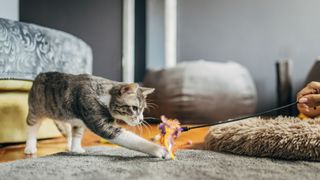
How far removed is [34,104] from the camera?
50.1 inches

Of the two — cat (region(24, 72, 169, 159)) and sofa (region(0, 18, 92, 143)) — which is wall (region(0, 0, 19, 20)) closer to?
sofa (region(0, 18, 92, 143))

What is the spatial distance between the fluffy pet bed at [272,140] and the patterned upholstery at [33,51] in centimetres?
72

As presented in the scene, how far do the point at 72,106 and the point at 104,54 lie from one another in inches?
88.4

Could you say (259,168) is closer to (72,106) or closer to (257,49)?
(72,106)

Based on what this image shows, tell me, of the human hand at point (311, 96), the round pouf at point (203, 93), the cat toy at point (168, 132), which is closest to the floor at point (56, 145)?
Answer: the cat toy at point (168, 132)

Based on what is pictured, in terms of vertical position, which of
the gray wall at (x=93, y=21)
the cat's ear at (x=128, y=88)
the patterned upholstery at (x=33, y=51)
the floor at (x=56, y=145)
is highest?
the gray wall at (x=93, y=21)

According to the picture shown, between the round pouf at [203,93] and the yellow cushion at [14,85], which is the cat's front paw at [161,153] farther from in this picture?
the round pouf at [203,93]

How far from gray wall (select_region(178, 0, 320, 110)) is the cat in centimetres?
204

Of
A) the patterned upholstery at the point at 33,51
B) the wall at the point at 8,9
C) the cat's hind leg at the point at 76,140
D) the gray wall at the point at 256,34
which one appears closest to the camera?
the cat's hind leg at the point at 76,140

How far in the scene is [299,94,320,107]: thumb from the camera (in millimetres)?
1108

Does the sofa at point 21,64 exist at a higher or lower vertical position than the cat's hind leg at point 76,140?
higher

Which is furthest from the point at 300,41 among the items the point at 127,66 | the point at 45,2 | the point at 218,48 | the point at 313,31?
the point at 45,2

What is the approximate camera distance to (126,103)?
1085mm

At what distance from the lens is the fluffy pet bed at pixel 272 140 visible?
1047 mm
